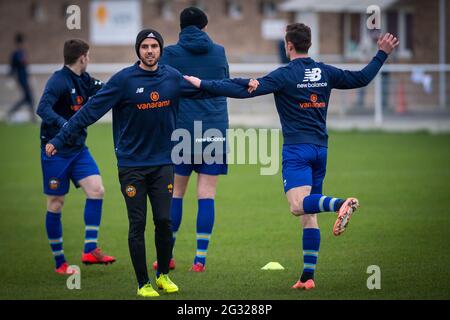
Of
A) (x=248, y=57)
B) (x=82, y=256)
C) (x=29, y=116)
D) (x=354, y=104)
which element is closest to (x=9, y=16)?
(x=248, y=57)

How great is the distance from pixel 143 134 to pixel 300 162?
4.73 ft

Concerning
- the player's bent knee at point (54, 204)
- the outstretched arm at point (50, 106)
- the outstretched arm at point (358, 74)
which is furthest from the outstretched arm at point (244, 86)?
the player's bent knee at point (54, 204)

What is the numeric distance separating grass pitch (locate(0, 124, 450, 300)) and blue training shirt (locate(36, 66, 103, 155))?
1.42 meters

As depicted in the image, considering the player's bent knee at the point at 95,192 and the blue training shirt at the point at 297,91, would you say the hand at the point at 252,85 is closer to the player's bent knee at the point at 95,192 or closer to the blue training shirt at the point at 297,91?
the blue training shirt at the point at 297,91

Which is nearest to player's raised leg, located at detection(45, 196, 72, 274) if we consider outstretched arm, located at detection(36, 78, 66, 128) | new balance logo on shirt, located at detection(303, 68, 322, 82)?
outstretched arm, located at detection(36, 78, 66, 128)

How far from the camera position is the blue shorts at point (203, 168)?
34.8 ft

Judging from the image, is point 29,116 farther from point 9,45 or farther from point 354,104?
point 9,45

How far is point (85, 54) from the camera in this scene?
10.7 m

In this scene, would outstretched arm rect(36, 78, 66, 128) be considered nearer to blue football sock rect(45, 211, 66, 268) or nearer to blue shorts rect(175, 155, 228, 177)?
blue football sock rect(45, 211, 66, 268)

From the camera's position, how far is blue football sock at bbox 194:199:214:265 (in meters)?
10.6

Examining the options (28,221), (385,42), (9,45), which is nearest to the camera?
(385,42)

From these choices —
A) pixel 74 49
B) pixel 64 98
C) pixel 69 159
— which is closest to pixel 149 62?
pixel 74 49

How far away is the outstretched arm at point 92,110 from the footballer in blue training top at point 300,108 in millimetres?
737

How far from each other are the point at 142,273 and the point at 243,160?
1201 centimetres
